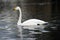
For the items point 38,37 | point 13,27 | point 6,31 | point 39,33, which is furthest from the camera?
point 13,27

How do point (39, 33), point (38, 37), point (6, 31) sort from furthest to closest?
point (6, 31)
point (39, 33)
point (38, 37)

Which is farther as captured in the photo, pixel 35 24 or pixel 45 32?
pixel 35 24

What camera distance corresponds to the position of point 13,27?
13.4 metres

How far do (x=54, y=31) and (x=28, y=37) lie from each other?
5.88 ft

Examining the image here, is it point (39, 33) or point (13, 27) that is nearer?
point (39, 33)

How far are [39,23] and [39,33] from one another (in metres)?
2.26

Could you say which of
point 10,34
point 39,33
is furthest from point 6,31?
point 39,33

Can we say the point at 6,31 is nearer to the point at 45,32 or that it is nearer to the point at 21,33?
the point at 21,33

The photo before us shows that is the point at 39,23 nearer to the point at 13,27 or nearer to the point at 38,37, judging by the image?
the point at 13,27

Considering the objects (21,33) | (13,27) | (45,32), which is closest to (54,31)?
(45,32)

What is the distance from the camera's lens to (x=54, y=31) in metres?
12.0

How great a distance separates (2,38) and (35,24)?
11.2ft

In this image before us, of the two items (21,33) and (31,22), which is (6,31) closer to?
(21,33)

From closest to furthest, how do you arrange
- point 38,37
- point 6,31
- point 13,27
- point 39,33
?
point 38,37 → point 39,33 → point 6,31 → point 13,27
